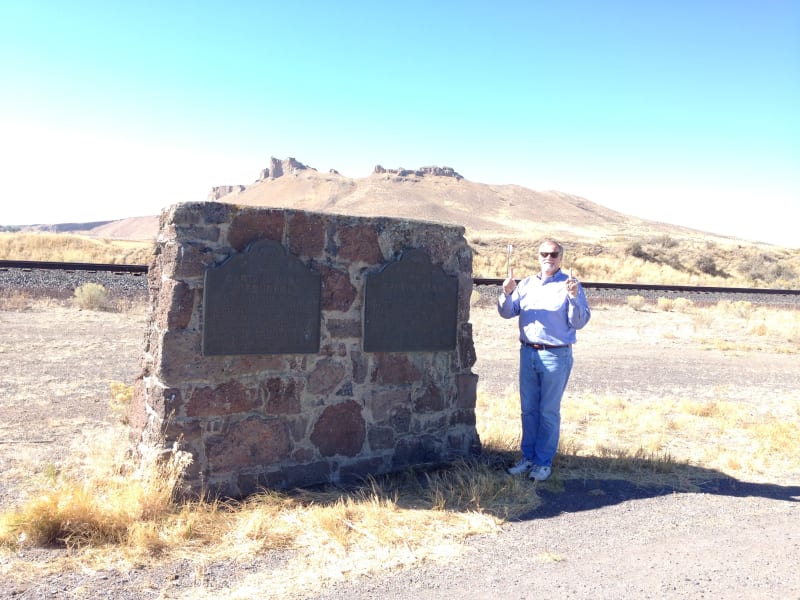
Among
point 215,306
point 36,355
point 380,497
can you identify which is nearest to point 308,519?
point 380,497

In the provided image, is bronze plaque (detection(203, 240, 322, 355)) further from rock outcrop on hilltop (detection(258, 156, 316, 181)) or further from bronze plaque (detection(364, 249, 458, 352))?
rock outcrop on hilltop (detection(258, 156, 316, 181))

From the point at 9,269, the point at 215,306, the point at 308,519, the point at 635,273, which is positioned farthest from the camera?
the point at 635,273

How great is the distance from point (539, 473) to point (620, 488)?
661 millimetres

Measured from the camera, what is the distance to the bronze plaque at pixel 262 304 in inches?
185

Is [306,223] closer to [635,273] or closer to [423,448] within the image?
[423,448]

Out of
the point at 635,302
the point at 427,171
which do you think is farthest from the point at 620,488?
the point at 427,171

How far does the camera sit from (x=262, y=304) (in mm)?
4914

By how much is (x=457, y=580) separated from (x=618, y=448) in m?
3.52

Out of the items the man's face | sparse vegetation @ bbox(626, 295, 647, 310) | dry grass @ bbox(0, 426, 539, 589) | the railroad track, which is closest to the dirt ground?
dry grass @ bbox(0, 426, 539, 589)

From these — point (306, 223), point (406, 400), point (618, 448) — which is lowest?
point (618, 448)

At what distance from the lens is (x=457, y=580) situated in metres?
3.71

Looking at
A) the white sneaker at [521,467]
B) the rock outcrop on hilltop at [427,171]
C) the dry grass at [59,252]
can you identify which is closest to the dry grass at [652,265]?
the dry grass at [59,252]

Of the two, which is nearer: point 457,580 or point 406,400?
point 457,580

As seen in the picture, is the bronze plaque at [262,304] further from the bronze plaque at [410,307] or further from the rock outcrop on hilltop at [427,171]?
the rock outcrop on hilltop at [427,171]
